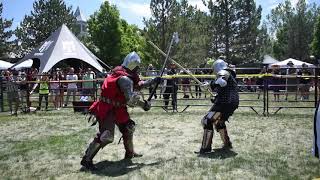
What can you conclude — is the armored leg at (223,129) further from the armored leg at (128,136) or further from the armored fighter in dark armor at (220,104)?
the armored leg at (128,136)

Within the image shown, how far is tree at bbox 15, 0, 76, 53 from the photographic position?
177 ft

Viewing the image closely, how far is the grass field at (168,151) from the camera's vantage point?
681 cm

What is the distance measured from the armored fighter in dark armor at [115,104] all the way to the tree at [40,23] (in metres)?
48.3

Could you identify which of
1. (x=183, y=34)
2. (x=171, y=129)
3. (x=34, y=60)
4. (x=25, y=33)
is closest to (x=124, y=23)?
(x=25, y=33)

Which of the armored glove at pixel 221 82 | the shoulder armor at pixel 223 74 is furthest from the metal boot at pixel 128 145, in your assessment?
the shoulder armor at pixel 223 74

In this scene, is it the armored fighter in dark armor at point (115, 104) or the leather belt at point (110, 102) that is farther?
the leather belt at point (110, 102)

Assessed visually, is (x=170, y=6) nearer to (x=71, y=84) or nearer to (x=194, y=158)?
(x=71, y=84)

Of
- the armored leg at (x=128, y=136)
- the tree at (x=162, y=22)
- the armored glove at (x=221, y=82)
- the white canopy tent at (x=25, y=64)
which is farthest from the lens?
the tree at (x=162, y=22)

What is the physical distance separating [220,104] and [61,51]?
20.8 metres

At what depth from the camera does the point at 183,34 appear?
41.9 metres

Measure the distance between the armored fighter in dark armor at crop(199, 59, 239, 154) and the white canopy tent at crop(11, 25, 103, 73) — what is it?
1944cm

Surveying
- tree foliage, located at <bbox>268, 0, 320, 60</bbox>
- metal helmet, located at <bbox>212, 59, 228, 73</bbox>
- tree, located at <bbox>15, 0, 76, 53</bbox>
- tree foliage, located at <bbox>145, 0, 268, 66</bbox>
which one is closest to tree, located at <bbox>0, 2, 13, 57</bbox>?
tree, located at <bbox>15, 0, 76, 53</bbox>

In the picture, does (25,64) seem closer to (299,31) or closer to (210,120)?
(210,120)

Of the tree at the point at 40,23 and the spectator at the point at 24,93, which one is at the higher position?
the tree at the point at 40,23
